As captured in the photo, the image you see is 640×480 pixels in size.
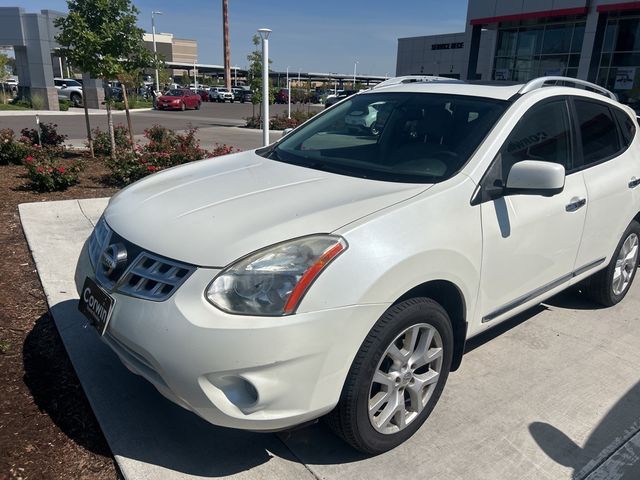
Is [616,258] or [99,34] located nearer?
[616,258]

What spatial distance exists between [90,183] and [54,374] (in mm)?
5565

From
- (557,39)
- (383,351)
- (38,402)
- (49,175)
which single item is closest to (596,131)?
(383,351)

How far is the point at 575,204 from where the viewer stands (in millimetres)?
3398

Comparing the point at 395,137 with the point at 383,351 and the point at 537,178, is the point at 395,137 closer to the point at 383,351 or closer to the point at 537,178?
the point at 537,178

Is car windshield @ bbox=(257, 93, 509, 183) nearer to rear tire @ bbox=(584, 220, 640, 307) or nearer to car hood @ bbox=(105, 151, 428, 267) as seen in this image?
car hood @ bbox=(105, 151, 428, 267)

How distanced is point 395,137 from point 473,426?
1.81 m

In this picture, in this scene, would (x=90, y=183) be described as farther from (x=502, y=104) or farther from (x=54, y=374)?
(x=502, y=104)

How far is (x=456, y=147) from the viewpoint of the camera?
3.02m

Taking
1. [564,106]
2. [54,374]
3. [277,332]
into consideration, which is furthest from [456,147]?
[54,374]

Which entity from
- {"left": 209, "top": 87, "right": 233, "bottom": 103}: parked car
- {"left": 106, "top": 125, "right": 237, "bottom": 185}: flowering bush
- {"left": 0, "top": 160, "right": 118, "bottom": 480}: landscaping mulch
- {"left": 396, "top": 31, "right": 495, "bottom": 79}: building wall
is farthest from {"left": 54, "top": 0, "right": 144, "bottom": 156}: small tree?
{"left": 209, "top": 87, "right": 233, "bottom": 103}: parked car

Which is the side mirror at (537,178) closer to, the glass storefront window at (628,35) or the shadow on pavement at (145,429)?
the shadow on pavement at (145,429)

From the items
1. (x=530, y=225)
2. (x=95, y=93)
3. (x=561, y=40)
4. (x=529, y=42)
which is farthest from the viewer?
(x=95, y=93)

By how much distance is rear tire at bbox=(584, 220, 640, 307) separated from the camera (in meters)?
4.21

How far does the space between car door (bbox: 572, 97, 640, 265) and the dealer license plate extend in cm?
301
